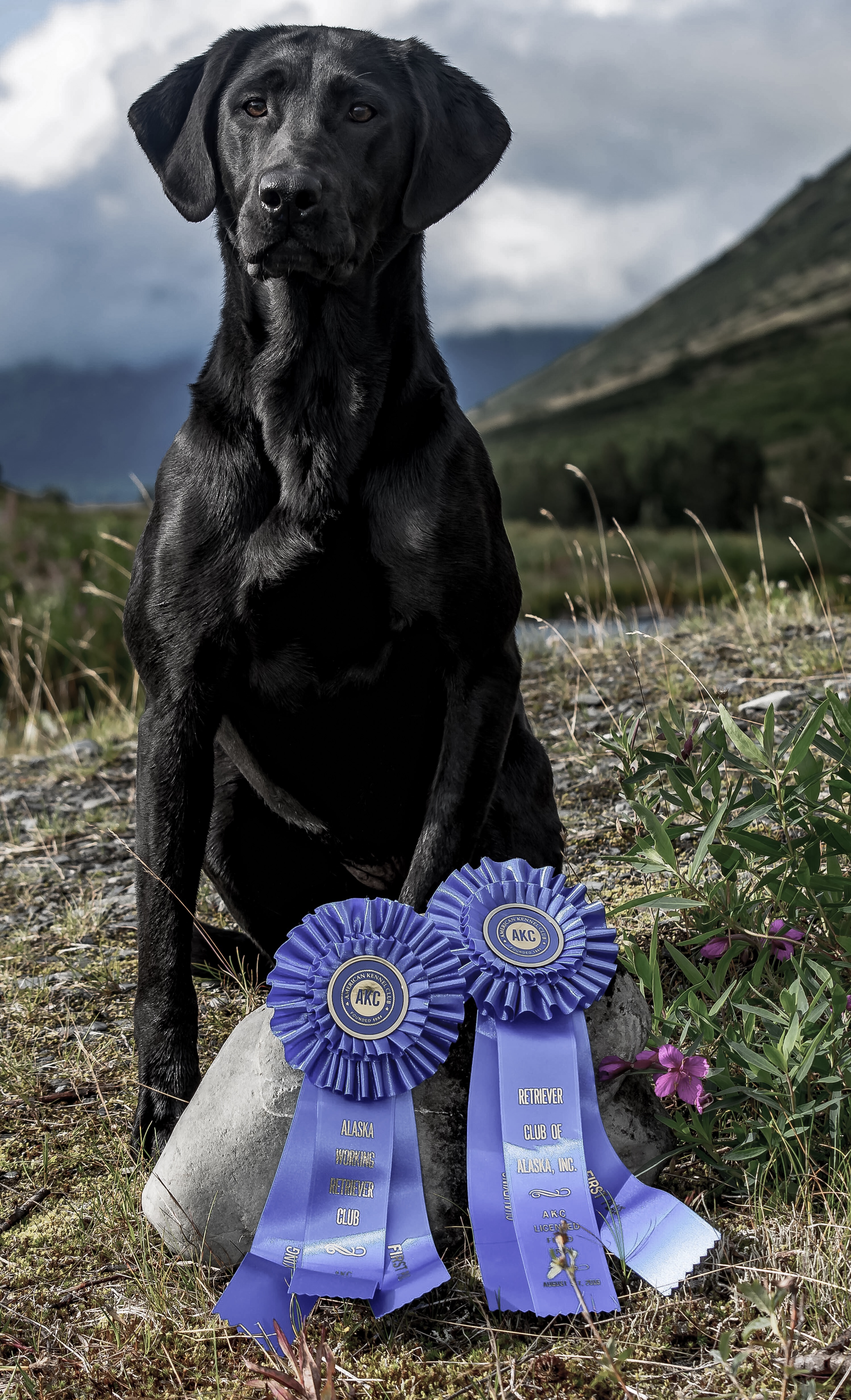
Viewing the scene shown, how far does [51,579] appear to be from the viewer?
29.5ft

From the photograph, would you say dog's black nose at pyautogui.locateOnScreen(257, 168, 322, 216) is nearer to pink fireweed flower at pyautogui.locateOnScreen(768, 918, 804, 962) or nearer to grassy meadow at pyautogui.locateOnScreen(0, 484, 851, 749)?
grassy meadow at pyautogui.locateOnScreen(0, 484, 851, 749)

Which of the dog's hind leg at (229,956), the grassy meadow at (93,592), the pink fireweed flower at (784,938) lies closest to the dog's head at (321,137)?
the grassy meadow at (93,592)

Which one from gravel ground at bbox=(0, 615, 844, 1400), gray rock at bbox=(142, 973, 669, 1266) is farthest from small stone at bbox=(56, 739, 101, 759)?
gray rock at bbox=(142, 973, 669, 1266)

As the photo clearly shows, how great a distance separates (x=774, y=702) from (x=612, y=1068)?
103 inches

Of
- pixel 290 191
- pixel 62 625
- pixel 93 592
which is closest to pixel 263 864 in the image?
pixel 290 191

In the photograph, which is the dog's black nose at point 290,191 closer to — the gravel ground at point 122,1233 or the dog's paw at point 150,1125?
the gravel ground at point 122,1233

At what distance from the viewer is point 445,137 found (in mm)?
2258

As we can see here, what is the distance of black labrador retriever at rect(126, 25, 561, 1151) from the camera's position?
6.99 ft

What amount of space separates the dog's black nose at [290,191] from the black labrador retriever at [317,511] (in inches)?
1.9

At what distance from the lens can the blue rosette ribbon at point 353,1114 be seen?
5.36ft

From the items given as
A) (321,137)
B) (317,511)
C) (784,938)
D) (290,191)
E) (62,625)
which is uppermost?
(321,137)

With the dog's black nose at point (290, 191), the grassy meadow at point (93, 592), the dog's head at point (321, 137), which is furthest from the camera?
the grassy meadow at point (93, 592)

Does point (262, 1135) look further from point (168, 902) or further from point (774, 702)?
point (774, 702)

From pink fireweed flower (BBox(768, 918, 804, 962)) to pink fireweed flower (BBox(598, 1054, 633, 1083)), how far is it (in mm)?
413
